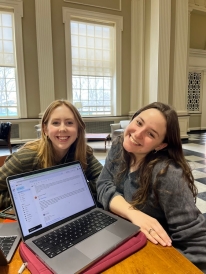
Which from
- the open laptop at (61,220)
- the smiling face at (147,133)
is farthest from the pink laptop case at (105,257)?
the smiling face at (147,133)

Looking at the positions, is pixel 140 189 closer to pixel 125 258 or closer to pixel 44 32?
pixel 125 258

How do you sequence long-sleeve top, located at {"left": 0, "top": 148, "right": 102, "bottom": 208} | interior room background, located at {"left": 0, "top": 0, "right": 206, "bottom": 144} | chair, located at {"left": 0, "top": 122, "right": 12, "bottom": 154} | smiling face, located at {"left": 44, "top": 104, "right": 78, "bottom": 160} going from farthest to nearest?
1. interior room background, located at {"left": 0, "top": 0, "right": 206, "bottom": 144}
2. chair, located at {"left": 0, "top": 122, "right": 12, "bottom": 154}
3. smiling face, located at {"left": 44, "top": 104, "right": 78, "bottom": 160}
4. long-sleeve top, located at {"left": 0, "top": 148, "right": 102, "bottom": 208}

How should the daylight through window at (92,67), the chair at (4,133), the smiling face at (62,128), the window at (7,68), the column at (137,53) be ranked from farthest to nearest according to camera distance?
the column at (137,53) < the daylight through window at (92,67) < the window at (7,68) < the chair at (4,133) < the smiling face at (62,128)

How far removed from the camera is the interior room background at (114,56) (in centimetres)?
552

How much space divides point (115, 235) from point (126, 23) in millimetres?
6876

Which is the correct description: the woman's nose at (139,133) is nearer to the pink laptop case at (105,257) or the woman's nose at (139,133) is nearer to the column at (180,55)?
the pink laptop case at (105,257)

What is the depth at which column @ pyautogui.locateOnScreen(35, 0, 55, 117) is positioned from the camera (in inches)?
215

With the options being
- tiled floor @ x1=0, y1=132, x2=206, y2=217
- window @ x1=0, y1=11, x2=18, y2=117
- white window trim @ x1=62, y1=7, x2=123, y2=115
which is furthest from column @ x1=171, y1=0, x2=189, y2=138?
window @ x1=0, y1=11, x2=18, y2=117

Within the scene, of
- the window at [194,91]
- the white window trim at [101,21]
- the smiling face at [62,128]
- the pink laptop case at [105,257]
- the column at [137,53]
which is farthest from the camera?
the window at [194,91]

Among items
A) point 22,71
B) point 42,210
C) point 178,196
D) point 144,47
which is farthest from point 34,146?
point 144,47

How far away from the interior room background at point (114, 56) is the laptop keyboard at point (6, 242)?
544 centimetres

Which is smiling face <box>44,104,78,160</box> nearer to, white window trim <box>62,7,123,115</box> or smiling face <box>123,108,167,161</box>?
smiling face <box>123,108,167,161</box>

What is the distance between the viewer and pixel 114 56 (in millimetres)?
6492

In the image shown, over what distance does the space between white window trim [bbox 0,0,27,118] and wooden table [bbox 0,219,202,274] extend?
5.58m
